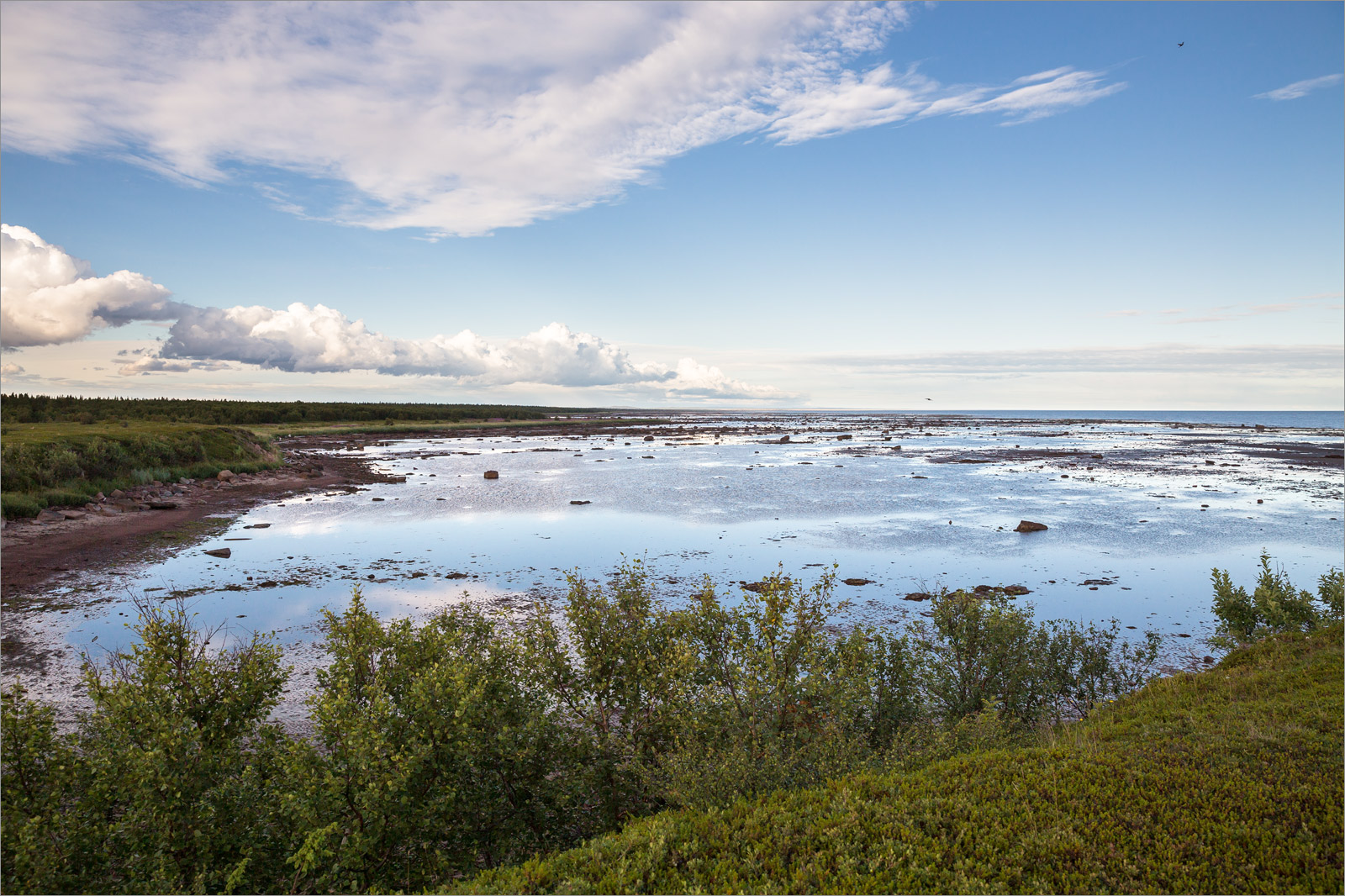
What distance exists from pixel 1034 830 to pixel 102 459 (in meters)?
62.4

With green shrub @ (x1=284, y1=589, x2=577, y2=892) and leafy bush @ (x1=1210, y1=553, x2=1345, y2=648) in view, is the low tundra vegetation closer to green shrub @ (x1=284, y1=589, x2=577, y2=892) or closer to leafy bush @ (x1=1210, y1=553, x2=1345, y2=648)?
green shrub @ (x1=284, y1=589, x2=577, y2=892)

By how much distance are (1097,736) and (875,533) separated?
1050 inches

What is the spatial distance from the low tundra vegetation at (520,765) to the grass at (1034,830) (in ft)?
0.22

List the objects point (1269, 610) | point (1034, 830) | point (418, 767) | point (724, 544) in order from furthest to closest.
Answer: point (724, 544)
point (1269, 610)
point (418, 767)
point (1034, 830)

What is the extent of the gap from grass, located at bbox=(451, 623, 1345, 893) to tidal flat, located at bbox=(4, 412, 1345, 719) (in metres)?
9.88

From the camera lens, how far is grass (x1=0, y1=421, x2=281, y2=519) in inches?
1587

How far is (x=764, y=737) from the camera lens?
37.6 feet

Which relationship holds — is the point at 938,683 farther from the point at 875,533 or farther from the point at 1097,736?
the point at 875,533

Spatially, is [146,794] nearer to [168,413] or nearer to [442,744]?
[442,744]

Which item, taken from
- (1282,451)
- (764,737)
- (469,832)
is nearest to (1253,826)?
(764,737)

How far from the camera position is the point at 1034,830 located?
8.47 meters

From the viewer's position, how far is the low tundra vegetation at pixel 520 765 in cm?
859

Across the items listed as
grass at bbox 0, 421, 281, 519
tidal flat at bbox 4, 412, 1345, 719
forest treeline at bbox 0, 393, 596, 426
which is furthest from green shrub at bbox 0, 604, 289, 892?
forest treeline at bbox 0, 393, 596, 426

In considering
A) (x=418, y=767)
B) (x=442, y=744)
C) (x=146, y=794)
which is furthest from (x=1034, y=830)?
(x=146, y=794)
